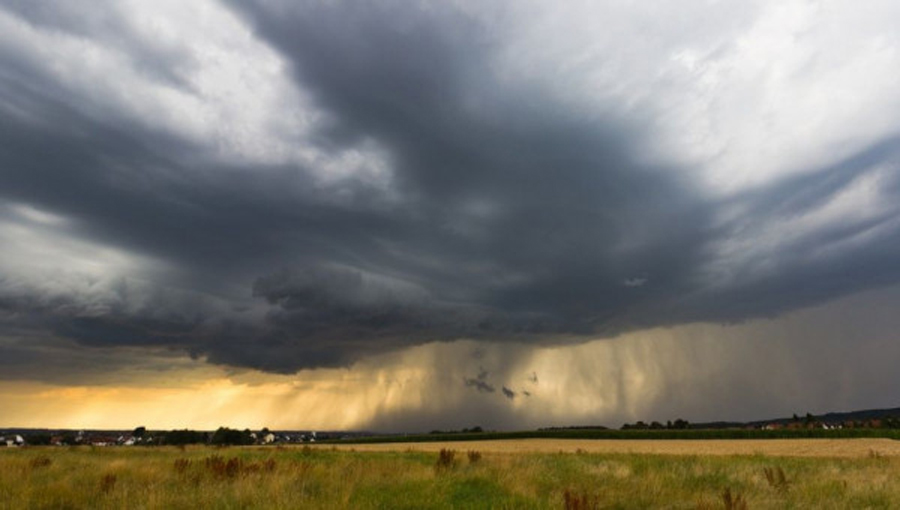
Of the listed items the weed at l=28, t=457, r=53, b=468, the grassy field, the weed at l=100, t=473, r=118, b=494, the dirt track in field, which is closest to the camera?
the grassy field

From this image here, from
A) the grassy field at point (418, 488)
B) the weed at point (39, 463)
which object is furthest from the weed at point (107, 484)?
the weed at point (39, 463)

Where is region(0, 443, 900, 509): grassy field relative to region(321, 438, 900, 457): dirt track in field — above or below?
above

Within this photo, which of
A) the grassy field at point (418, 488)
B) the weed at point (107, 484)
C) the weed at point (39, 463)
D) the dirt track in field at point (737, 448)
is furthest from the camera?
the dirt track in field at point (737, 448)

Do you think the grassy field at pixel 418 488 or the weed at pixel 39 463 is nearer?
the grassy field at pixel 418 488

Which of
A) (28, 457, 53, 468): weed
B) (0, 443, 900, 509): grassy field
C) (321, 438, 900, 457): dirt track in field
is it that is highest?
(28, 457, 53, 468): weed

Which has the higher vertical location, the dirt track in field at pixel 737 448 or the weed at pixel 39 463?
the weed at pixel 39 463

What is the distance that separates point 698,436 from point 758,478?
7801 centimetres

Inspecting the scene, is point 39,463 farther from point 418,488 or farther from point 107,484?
point 418,488

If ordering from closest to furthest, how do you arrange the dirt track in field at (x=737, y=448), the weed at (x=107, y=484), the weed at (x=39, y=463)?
the weed at (x=107, y=484) < the weed at (x=39, y=463) < the dirt track in field at (x=737, y=448)

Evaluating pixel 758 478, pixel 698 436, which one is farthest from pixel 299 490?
pixel 698 436

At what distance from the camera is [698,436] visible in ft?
285

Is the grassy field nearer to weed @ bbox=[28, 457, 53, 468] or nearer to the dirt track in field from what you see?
weed @ bbox=[28, 457, 53, 468]

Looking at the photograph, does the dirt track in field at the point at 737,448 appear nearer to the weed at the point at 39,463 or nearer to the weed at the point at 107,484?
the weed at the point at 39,463

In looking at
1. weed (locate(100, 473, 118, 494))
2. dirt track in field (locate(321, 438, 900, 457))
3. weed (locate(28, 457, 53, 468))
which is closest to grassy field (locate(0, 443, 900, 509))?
Result: weed (locate(100, 473, 118, 494))
